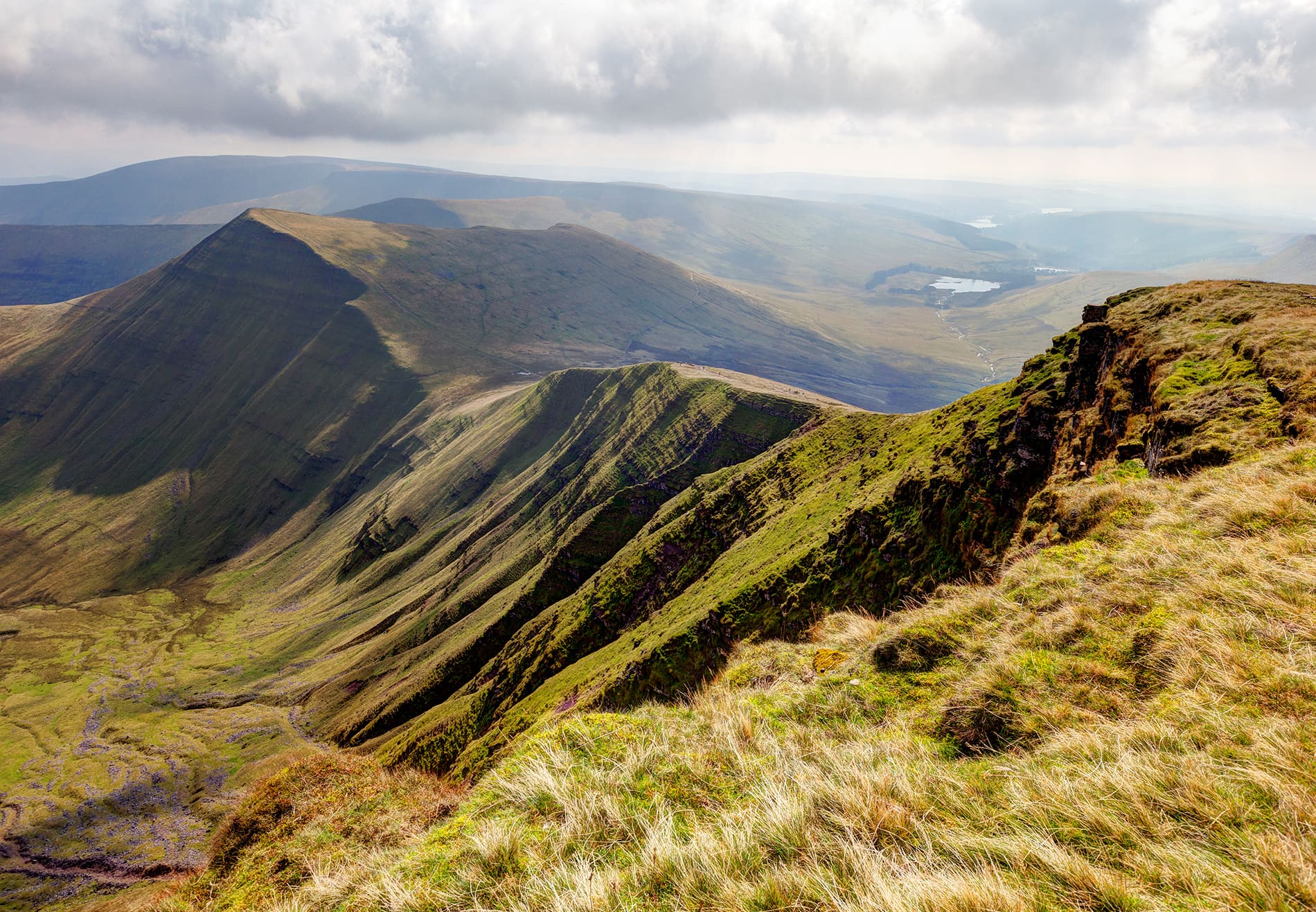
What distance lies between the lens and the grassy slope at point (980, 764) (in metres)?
4.24

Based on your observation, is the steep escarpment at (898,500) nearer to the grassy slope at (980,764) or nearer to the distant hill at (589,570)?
the distant hill at (589,570)

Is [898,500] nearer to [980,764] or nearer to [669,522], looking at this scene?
[980,764]

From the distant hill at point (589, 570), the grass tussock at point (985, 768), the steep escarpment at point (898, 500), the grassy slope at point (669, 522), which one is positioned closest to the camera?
the grass tussock at point (985, 768)

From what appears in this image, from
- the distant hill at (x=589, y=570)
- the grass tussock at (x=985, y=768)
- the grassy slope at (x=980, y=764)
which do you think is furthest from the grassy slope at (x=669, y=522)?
the grass tussock at (x=985, y=768)

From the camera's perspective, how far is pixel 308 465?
194750 millimetres

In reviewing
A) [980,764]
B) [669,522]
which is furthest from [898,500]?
[669,522]

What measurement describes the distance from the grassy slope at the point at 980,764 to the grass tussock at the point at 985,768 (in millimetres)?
29

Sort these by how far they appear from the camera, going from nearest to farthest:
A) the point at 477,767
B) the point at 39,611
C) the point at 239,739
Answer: the point at 477,767 < the point at 239,739 < the point at 39,611

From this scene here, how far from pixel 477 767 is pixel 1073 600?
4382 centimetres

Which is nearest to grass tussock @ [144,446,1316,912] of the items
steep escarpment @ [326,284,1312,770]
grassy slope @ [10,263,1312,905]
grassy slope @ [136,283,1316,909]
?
grassy slope @ [136,283,1316,909]

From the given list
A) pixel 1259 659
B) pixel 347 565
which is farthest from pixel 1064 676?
pixel 347 565

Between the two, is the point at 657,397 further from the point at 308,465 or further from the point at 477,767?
the point at 308,465

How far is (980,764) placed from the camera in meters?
6.20

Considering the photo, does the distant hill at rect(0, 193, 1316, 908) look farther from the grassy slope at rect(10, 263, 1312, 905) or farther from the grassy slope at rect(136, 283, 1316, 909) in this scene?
the grassy slope at rect(10, 263, 1312, 905)
